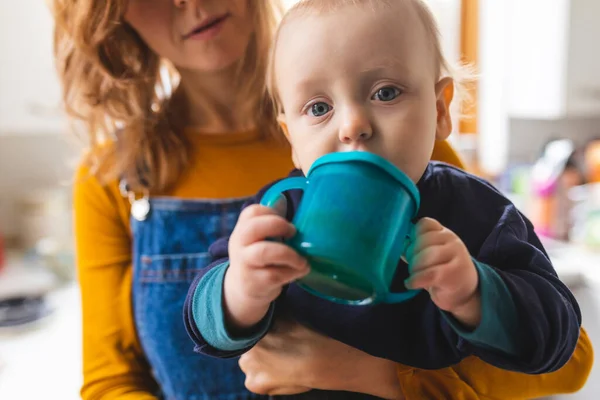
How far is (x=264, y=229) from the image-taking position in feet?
1.89

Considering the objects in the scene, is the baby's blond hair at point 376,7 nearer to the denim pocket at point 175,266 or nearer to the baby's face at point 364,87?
the baby's face at point 364,87

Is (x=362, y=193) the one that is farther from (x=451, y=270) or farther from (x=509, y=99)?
(x=509, y=99)

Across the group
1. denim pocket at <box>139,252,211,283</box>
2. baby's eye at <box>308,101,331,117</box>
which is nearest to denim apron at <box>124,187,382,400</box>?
denim pocket at <box>139,252,211,283</box>

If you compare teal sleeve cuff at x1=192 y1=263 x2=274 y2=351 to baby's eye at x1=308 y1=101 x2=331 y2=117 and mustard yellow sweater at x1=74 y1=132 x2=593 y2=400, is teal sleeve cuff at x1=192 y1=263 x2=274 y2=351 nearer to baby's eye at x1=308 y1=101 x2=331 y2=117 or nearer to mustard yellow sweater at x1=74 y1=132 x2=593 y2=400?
baby's eye at x1=308 y1=101 x2=331 y2=117

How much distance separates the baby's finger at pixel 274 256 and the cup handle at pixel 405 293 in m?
0.08

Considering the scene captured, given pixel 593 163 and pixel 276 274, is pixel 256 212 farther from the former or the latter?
pixel 593 163

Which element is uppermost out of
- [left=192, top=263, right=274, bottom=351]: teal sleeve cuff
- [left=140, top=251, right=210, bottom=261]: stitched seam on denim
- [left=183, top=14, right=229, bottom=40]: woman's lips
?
[left=183, top=14, right=229, bottom=40]: woman's lips

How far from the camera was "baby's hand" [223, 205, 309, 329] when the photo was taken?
56 cm

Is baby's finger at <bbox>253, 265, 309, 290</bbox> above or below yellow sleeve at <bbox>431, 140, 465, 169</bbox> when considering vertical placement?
below

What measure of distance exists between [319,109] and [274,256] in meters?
0.20

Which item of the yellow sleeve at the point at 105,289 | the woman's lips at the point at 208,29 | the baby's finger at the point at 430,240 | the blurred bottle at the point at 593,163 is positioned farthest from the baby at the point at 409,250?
the blurred bottle at the point at 593,163

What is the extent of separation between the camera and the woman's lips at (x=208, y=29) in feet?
3.17

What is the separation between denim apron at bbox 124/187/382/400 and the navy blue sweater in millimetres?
205

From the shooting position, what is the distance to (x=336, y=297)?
2.12 ft
